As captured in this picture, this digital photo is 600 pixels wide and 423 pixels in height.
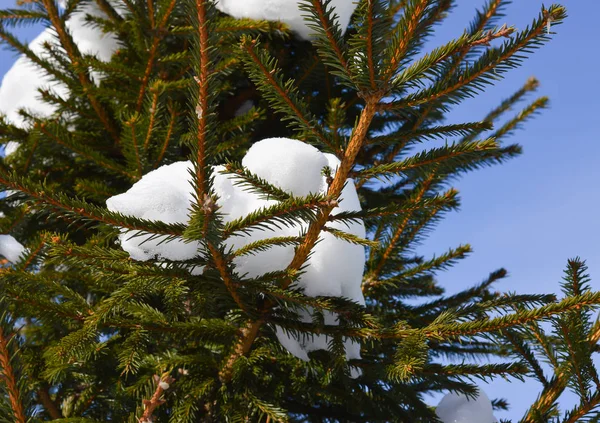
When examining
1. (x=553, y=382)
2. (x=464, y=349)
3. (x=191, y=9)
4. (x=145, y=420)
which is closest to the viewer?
(x=145, y=420)

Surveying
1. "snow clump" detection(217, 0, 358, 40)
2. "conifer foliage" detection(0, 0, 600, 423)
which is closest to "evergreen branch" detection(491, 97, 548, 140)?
"conifer foliage" detection(0, 0, 600, 423)

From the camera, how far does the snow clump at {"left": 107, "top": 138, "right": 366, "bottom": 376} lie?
1.50 metres

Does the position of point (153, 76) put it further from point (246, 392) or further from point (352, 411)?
point (352, 411)

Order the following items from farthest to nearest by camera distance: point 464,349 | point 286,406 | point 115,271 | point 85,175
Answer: point 85,175
point 464,349
point 286,406
point 115,271

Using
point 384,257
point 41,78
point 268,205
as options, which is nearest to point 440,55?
point 268,205

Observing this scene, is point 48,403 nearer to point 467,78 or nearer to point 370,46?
point 370,46

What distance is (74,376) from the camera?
8.04ft

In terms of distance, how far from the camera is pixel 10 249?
254 cm

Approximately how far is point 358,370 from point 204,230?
0.99 m

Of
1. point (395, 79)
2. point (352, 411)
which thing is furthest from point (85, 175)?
point (395, 79)

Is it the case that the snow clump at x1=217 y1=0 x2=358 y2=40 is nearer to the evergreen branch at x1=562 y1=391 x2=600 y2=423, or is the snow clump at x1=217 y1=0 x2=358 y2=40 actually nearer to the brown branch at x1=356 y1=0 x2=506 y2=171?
the brown branch at x1=356 y1=0 x2=506 y2=171

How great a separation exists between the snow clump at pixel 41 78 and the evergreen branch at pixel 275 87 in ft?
6.82

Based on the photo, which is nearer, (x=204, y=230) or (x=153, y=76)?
(x=204, y=230)

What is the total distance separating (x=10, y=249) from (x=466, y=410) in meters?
2.16
